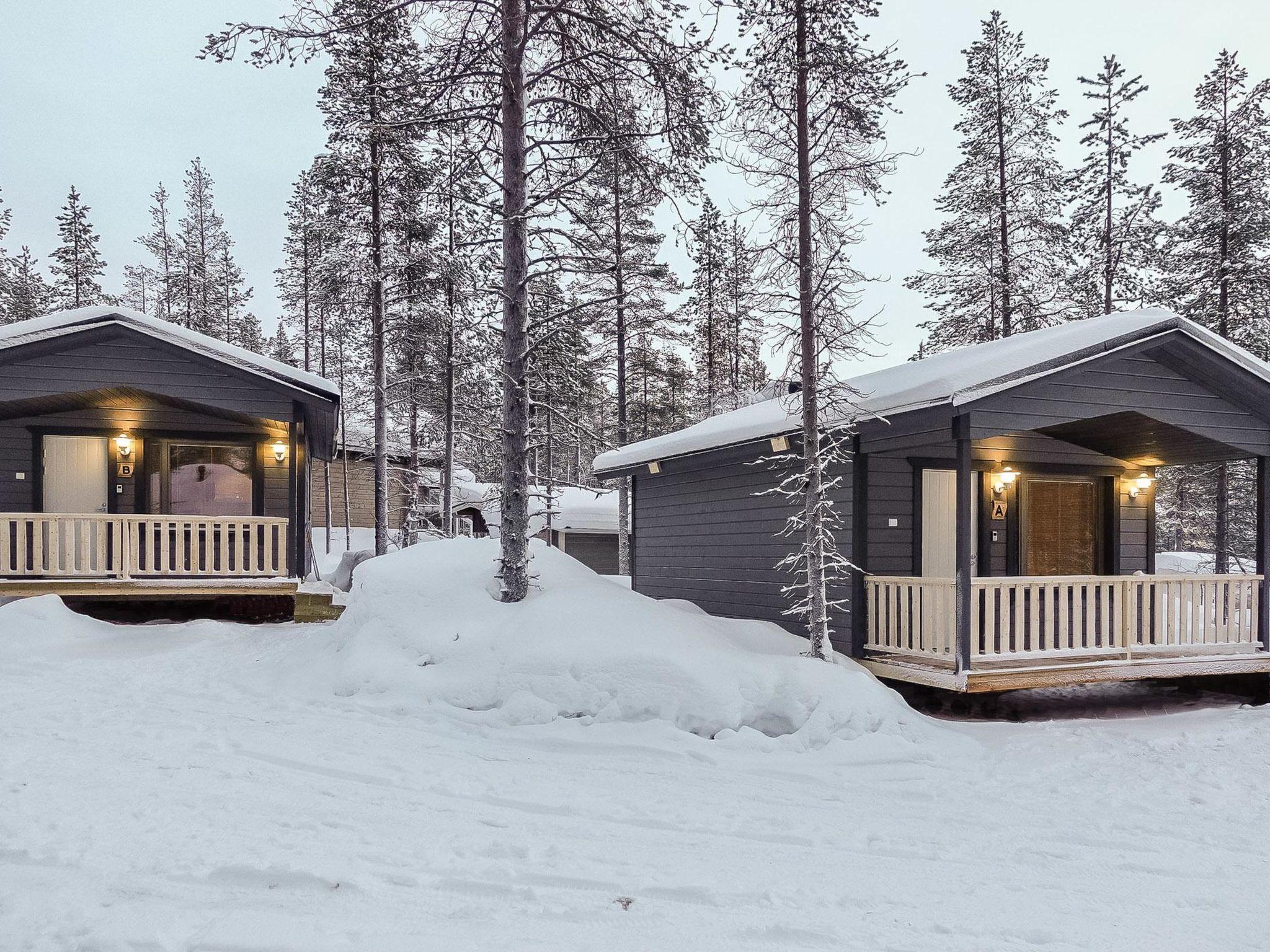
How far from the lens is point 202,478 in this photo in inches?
456

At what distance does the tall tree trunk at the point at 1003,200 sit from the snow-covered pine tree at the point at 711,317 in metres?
7.51

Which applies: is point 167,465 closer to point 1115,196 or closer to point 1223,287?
point 1115,196

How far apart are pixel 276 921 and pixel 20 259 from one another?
3442 centimetres

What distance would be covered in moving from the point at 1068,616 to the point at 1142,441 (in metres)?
2.84

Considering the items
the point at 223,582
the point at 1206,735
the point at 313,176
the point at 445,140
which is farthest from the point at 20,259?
the point at 1206,735

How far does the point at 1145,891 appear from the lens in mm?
3316

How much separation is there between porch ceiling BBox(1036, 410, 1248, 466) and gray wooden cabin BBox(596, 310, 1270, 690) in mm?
33

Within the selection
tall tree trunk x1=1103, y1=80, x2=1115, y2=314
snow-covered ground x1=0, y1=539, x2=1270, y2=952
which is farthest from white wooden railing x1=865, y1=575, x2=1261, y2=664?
tall tree trunk x1=1103, y1=80, x2=1115, y2=314

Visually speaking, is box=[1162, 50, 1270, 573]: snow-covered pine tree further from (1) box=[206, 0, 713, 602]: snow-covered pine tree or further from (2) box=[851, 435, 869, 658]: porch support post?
(1) box=[206, 0, 713, 602]: snow-covered pine tree

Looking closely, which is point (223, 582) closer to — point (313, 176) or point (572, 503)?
point (313, 176)

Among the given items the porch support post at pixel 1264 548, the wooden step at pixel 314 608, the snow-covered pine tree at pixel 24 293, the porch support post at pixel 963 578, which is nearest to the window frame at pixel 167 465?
the wooden step at pixel 314 608

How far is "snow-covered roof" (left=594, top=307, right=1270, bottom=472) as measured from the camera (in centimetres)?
655

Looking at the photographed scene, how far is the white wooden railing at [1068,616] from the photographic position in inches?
267

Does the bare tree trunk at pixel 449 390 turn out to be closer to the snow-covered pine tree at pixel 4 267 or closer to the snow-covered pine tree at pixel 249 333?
the snow-covered pine tree at pixel 4 267
